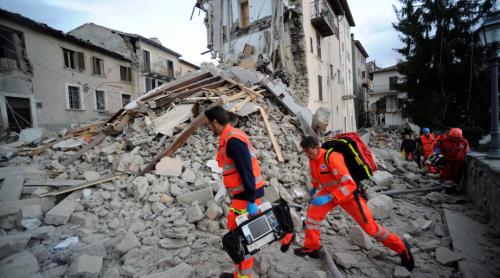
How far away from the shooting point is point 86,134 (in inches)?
294

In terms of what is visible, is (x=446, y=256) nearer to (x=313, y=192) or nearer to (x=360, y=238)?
(x=360, y=238)

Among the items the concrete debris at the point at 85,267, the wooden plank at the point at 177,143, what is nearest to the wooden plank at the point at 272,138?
the wooden plank at the point at 177,143

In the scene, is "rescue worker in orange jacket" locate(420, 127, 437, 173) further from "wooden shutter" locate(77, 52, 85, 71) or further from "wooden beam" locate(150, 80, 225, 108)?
"wooden shutter" locate(77, 52, 85, 71)

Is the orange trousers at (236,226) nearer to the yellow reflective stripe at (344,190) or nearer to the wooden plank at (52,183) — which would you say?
the yellow reflective stripe at (344,190)

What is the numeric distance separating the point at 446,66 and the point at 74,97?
24.8 meters

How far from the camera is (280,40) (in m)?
12.6

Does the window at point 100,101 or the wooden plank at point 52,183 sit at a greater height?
the window at point 100,101

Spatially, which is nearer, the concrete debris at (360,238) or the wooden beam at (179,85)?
the concrete debris at (360,238)

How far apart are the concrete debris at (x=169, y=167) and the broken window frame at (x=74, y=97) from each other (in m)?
15.6

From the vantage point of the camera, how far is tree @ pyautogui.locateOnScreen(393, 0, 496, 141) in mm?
13828

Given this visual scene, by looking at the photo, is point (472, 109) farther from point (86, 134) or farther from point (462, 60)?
point (86, 134)

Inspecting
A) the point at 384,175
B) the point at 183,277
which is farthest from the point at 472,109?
the point at 183,277

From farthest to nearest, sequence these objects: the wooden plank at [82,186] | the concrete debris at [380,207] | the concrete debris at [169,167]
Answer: the concrete debris at [169,167]
the wooden plank at [82,186]
the concrete debris at [380,207]

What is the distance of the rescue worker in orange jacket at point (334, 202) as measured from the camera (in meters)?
2.66
